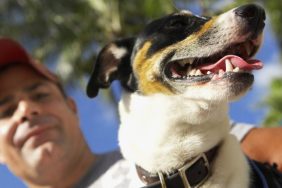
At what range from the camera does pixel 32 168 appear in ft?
11.7

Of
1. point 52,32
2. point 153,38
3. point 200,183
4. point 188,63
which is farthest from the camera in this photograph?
point 52,32

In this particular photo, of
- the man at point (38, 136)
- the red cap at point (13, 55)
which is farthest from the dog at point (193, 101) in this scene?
the red cap at point (13, 55)

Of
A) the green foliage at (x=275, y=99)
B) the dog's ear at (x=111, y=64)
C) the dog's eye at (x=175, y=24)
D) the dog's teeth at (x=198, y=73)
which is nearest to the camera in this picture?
the dog's teeth at (x=198, y=73)

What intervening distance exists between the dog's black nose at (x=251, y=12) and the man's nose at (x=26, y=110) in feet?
5.50

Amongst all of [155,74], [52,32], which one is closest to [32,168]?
[155,74]

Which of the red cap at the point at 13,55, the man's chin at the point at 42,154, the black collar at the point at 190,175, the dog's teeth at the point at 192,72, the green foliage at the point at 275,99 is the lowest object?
the green foliage at the point at 275,99

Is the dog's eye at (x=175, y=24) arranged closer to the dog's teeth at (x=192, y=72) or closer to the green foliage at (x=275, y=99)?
the dog's teeth at (x=192, y=72)

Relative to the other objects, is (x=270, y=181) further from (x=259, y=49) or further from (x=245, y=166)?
(x=259, y=49)

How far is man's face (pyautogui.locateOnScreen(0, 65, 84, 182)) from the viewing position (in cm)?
353

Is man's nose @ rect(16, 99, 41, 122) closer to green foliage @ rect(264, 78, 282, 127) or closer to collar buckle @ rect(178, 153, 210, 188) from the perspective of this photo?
collar buckle @ rect(178, 153, 210, 188)

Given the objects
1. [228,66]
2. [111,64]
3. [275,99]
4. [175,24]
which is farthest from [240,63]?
[275,99]

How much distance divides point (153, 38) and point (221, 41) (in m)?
0.44

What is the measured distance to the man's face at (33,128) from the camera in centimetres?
353

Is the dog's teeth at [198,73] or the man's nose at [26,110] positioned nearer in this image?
the dog's teeth at [198,73]
